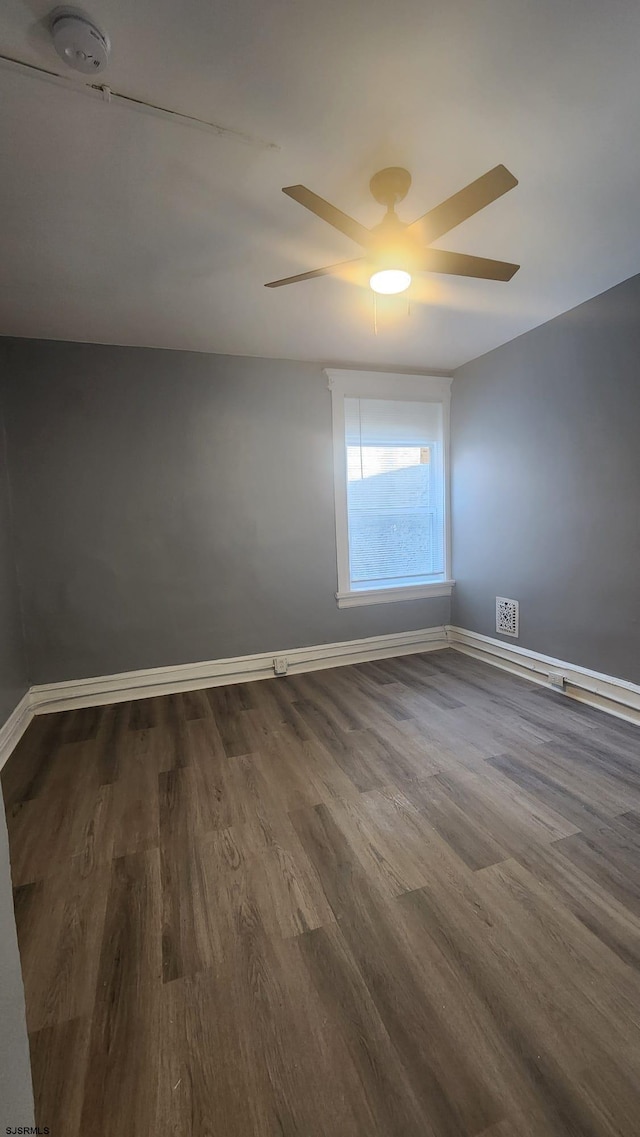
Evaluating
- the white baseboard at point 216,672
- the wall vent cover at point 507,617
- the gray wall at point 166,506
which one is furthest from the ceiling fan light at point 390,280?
the white baseboard at point 216,672

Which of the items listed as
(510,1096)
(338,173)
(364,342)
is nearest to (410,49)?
→ (338,173)

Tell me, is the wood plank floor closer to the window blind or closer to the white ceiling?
the window blind

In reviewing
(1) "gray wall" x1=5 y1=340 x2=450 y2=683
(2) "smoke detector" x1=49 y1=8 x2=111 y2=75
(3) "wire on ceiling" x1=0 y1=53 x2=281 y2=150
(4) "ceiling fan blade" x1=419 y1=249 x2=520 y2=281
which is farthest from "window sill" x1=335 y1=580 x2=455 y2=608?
(2) "smoke detector" x1=49 y1=8 x2=111 y2=75

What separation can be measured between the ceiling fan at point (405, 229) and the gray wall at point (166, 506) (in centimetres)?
162

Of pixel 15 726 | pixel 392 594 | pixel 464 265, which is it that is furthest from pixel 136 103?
pixel 392 594

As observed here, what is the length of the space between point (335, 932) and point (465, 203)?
2.34 m

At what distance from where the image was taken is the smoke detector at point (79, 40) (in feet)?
3.55

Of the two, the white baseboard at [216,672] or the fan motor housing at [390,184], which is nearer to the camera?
the fan motor housing at [390,184]

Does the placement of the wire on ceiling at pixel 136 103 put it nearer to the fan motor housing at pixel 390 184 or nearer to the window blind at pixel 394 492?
the fan motor housing at pixel 390 184

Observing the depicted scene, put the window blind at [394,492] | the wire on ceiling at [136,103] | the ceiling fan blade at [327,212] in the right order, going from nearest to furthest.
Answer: the wire on ceiling at [136,103], the ceiling fan blade at [327,212], the window blind at [394,492]

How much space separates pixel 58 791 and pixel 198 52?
2840mm

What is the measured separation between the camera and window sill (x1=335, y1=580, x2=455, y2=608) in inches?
147

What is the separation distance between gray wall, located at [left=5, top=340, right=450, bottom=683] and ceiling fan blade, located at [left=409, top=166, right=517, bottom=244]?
2.00m

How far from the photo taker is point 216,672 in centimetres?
337
